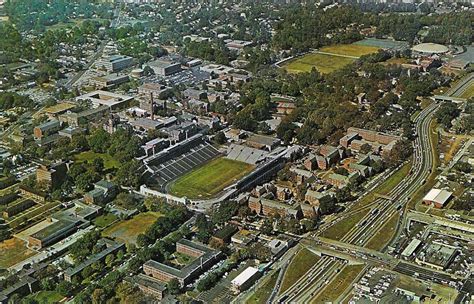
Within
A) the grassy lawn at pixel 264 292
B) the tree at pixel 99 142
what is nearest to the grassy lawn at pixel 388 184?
the grassy lawn at pixel 264 292

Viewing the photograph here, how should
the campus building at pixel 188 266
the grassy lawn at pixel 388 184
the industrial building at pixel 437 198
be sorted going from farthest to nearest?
1. the grassy lawn at pixel 388 184
2. the industrial building at pixel 437 198
3. the campus building at pixel 188 266

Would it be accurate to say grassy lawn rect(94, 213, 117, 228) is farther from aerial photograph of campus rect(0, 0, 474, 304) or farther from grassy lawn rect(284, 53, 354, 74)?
grassy lawn rect(284, 53, 354, 74)

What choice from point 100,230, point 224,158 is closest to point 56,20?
point 224,158

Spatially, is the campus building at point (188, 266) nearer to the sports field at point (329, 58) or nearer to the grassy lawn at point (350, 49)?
the sports field at point (329, 58)

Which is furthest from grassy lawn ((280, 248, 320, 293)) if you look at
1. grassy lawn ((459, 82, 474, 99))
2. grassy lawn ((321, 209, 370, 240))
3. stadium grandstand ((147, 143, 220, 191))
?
grassy lawn ((459, 82, 474, 99))

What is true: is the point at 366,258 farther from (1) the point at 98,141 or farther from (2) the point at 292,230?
(1) the point at 98,141

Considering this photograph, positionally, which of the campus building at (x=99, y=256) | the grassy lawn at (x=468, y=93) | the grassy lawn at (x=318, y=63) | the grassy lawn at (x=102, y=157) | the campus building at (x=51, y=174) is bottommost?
the grassy lawn at (x=468, y=93)

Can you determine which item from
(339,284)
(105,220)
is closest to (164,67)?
(105,220)

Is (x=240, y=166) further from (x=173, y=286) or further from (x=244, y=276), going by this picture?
(x=173, y=286)
